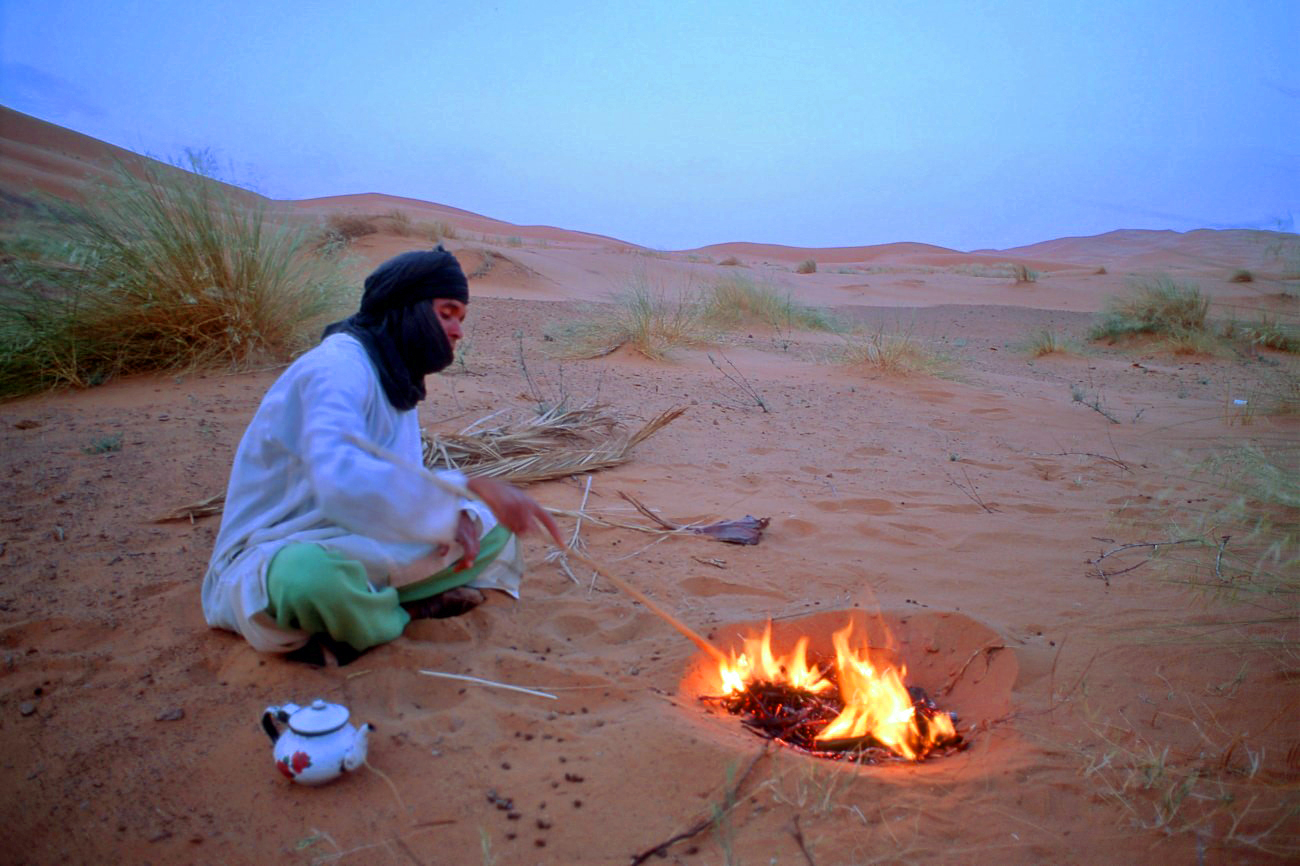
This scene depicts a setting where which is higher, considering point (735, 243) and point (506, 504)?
point (735, 243)

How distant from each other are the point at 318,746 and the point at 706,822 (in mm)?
Answer: 946

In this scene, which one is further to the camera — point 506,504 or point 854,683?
point 854,683

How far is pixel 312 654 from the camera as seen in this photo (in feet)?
8.18

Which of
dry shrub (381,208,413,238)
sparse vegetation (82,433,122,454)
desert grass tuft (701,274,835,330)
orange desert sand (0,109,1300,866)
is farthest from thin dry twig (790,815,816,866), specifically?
dry shrub (381,208,413,238)

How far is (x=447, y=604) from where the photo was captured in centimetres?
287

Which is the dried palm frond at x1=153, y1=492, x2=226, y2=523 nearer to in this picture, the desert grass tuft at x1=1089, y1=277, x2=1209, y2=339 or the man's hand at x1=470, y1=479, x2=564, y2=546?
the man's hand at x1=470, y1=479, x2=564, y2=546

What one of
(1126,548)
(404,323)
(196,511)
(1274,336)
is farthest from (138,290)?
(1274,336)

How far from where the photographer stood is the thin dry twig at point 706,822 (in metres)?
1.86

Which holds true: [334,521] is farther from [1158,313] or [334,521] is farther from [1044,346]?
[1158,313]

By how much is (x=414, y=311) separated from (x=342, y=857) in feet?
4.88

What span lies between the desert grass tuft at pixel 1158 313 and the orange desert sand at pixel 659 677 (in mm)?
7152

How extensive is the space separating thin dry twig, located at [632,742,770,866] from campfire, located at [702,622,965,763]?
26 cm

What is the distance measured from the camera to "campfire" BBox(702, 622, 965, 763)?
2277mm

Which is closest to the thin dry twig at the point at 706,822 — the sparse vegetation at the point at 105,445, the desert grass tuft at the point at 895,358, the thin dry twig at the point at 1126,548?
the thin dry twig at the point at 1126,548
